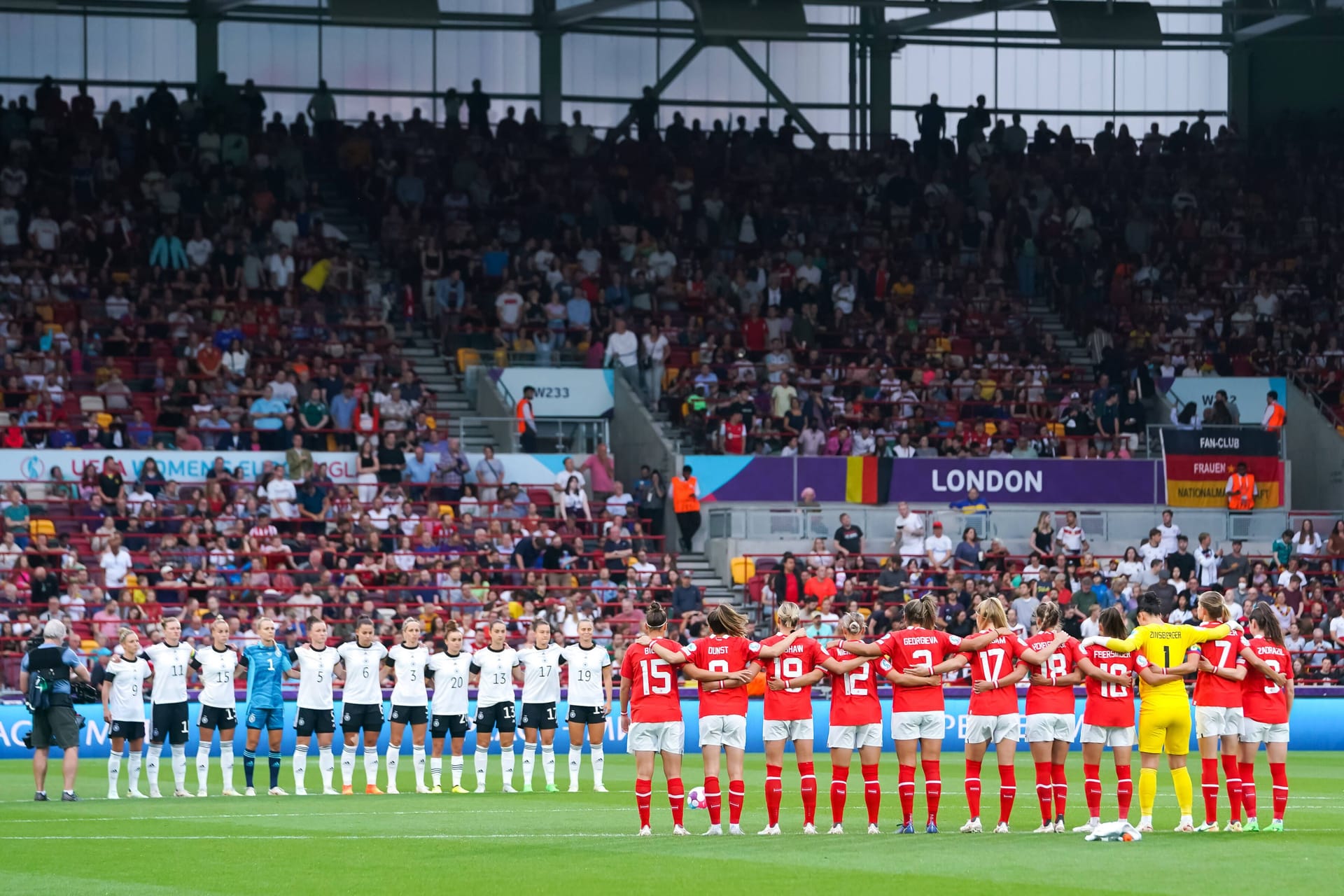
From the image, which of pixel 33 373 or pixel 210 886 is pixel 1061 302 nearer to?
pixel 33 373

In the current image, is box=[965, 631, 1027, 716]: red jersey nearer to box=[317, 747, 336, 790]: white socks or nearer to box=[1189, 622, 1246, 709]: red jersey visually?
box=[1189, 622, 1246, 709]: red jersey

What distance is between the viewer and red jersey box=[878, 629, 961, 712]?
1767cm

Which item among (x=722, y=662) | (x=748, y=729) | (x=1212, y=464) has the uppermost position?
(x=1212, y=464)

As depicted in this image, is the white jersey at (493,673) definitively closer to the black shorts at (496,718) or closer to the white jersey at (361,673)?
the black shorts at (496,718)

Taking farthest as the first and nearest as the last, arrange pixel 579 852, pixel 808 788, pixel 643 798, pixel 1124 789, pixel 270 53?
pixel 270 53 < pixel 808 788 < pixel 643 798 < pixel 1124 789 < pixel 579 852

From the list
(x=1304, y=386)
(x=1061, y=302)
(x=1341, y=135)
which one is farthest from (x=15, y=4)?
(x=1341, y=135)

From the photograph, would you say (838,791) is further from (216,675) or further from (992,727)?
(216,675)

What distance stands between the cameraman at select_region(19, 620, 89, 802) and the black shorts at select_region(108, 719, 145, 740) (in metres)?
1.15

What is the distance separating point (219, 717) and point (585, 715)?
4338 mm

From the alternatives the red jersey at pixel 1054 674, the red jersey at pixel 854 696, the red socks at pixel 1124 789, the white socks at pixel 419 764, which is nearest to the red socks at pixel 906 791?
the red jersey at pixel 854 696

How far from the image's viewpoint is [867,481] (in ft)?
126

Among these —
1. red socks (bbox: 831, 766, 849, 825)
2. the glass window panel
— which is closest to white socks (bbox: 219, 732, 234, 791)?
red socks (bbox: 831, 766, 849, 825)

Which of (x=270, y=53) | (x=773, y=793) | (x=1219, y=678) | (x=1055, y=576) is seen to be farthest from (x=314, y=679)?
(x=270, y=53)

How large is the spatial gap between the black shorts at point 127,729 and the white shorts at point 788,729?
29.8 ft
